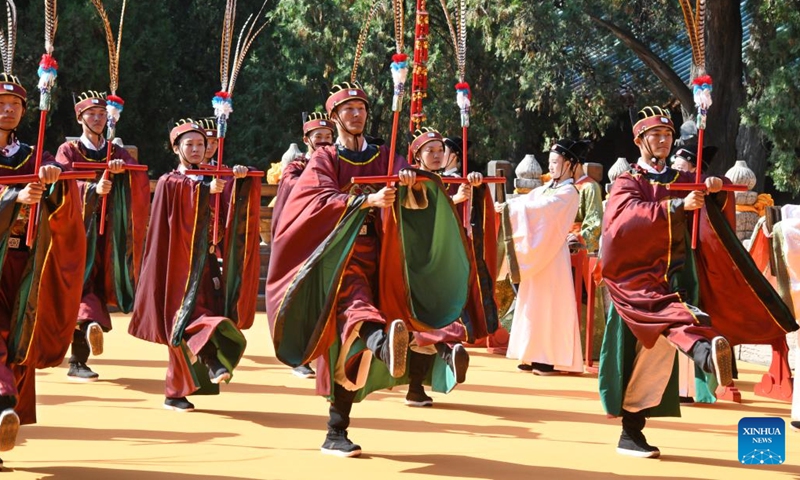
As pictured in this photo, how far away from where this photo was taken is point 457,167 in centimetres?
1059

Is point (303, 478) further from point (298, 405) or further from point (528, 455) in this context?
point (298, 405)

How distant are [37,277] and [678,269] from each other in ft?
10.4

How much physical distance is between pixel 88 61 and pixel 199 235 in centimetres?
1427

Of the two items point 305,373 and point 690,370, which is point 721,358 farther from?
point 305,373

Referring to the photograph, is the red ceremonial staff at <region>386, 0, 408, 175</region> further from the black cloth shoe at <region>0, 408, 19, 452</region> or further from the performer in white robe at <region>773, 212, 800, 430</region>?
the performer in white robe at <region>773, 212, 800, 430</region>

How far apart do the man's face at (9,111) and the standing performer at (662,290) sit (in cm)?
302

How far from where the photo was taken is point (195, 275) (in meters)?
7.93

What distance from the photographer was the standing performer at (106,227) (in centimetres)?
927

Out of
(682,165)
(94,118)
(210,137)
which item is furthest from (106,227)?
(682,165)

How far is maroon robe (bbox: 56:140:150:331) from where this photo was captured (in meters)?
9.29

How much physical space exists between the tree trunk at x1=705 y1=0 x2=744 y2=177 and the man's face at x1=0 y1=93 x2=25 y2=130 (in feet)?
37.7

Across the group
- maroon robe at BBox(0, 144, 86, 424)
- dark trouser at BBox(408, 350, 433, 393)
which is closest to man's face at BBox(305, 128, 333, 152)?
dark trouser at BBox(408, 350, 433, 393)

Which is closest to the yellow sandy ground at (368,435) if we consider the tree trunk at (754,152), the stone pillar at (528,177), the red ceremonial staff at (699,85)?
the red ceremonial staff at (699,85)

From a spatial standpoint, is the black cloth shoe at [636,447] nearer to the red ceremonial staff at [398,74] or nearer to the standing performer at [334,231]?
the standing performer at [334,231]
